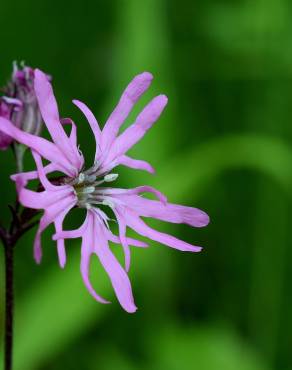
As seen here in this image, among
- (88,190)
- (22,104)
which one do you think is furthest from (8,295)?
(22,104)

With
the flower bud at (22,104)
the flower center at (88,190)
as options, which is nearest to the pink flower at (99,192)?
the flower center at (88,190)

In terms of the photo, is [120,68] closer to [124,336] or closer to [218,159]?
[218,159]

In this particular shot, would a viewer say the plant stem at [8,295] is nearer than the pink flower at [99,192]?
No

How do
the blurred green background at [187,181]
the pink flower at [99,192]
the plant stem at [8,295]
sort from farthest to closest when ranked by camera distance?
the blurred green background at [187,181], the plant stem at [8,295], the pink flower at [99,192]

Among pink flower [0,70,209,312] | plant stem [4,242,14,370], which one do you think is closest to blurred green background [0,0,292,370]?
plant stem [4,242,14,370]

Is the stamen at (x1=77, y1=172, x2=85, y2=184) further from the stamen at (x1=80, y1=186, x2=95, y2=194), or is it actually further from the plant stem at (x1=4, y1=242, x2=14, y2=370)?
the plant stem at (x1=4, y1=242, x2=14, y2=370)

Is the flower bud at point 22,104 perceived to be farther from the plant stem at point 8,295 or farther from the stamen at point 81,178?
the plant stem at point 8,295

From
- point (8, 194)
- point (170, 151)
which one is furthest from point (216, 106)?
point (8, 194)
